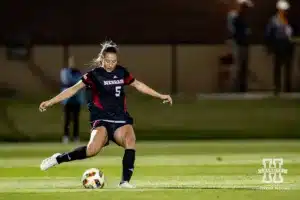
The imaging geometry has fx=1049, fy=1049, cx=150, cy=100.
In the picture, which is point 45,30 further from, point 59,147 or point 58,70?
point 59,147

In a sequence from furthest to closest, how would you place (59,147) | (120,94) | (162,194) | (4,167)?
(59,147), (4,167), (120,94), (162,194)

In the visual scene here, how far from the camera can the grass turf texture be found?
90.2 ft

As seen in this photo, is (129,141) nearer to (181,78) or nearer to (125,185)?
(125,185)

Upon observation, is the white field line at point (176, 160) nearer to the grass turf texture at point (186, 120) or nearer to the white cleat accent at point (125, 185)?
the grass turf texture at point (186, 120)

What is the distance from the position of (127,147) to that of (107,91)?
34.0 inches

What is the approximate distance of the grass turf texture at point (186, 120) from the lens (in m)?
27.5

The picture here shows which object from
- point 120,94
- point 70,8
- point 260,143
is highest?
point 70,8

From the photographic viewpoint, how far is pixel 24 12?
102 feet

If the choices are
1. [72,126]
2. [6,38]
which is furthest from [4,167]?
[6,38]

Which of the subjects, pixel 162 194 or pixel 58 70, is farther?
pixel 58 70

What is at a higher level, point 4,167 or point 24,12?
point 24,12

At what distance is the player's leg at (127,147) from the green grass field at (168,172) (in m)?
0.27

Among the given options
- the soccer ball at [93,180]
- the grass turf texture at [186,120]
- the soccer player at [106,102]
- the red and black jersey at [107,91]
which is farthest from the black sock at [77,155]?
the grass turf texture at [186,120]

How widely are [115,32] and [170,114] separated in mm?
4367
